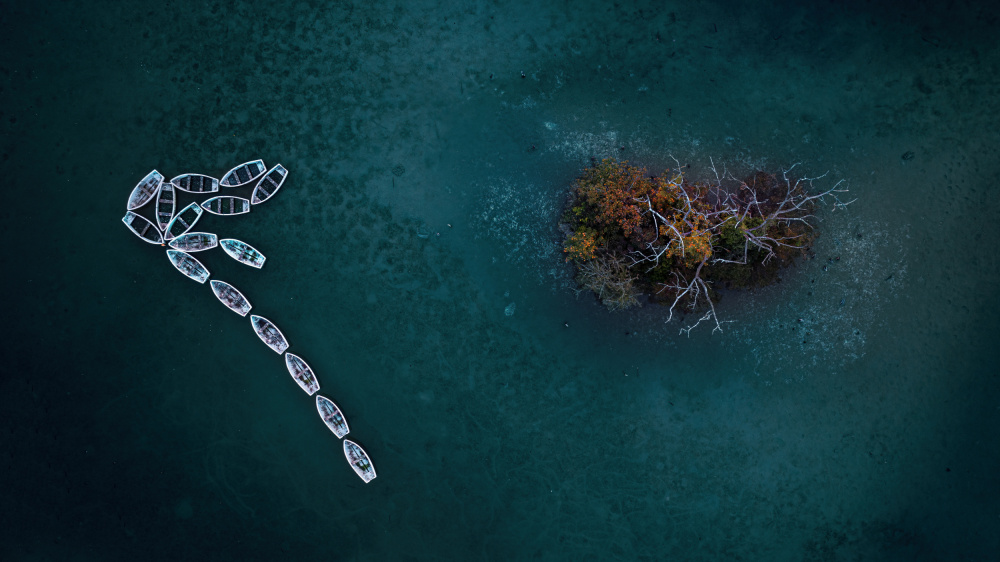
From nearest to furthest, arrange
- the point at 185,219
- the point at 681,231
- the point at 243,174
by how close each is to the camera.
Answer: the point at 681,231
the point at 243,174
the point at 185,219

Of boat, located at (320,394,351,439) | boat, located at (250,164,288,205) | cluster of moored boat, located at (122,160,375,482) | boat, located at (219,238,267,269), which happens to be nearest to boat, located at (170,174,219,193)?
cluster of moored boat, located at (122,160,375,482)

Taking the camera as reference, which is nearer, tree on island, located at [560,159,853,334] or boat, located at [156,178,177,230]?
tree on island, located at [560,159,853,334]

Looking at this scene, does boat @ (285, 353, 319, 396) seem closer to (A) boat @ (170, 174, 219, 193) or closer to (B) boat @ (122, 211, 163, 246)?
(B) boat @ (122, 211, 163, 246)

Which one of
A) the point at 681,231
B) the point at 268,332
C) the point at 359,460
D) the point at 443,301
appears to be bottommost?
the point at 359,460

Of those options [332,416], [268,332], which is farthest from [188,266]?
[332,416]

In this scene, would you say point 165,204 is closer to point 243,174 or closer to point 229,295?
point 243,174

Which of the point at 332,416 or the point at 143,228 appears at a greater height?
the point at 143,228

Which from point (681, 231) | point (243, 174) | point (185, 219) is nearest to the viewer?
point (681, 231)
